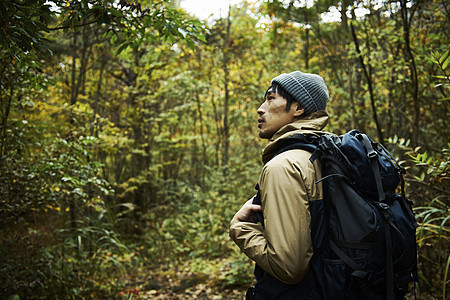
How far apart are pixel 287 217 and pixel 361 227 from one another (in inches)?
13.1

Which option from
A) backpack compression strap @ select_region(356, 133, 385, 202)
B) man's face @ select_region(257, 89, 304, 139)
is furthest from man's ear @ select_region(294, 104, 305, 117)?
backpack compression strap @ select_region(356, 133, 385, 202)

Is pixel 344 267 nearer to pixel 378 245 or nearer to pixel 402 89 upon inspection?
pixel 378 245

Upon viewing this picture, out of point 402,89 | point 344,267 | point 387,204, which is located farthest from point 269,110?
point 402,89

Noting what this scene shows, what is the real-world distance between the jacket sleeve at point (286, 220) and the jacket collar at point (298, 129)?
0.16m

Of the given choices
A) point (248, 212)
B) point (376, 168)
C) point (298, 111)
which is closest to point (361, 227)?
point (376, 168)

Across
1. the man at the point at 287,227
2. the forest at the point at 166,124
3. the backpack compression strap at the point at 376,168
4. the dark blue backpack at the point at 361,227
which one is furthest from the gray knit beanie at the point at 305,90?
the forest at the point at 166,124

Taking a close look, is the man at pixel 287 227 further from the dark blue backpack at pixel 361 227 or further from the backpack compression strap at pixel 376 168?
the backpack compression strap at pixel 376 168

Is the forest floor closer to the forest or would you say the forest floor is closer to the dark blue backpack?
the forest

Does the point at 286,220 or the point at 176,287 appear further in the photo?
the point at 176,287

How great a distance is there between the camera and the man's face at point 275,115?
1871 millimetres

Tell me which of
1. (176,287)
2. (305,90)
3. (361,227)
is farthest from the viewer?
(176,287)

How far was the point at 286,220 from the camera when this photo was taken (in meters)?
1.44

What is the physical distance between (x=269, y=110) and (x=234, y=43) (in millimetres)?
8599

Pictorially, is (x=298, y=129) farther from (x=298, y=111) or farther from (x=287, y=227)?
(x=287, y=227)
